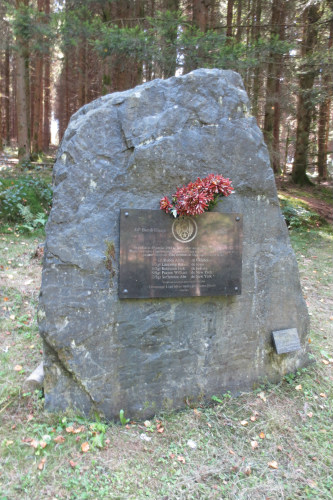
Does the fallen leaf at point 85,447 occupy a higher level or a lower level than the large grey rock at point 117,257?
lower

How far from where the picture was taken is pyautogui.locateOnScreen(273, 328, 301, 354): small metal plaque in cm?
335

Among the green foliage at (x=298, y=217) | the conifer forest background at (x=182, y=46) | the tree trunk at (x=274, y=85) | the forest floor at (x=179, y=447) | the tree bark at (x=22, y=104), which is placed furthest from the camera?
the tree bark at (x=22, y=104)

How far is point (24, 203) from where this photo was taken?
8914 millimetres

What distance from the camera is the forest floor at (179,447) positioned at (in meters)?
2.46

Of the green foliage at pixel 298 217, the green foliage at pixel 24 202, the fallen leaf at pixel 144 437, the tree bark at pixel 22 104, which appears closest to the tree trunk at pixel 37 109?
the tree bark at pixel 22 104

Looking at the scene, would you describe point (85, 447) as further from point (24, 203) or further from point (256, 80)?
point (256, 80)

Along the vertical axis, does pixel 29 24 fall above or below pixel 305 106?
above

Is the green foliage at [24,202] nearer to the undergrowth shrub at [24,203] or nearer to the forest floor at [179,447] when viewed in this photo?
the undergrowth shrub at [24,203]

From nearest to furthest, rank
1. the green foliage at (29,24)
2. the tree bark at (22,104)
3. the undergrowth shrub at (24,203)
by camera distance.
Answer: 1. the green foliage at (29,24)
2. the undergrowth shrub at (24,203)
3. the tree bark at (22,104)

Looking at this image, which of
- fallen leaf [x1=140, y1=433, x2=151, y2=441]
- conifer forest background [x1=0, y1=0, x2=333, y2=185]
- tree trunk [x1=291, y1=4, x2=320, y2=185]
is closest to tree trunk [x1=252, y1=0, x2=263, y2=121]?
conifer forest background [x1=0, y1=0, x2=333, y2=185]

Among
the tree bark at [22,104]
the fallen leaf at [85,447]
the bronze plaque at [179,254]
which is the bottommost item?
the fallen leaf at [85,447]

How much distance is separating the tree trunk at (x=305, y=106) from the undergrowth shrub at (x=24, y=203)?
7989mm

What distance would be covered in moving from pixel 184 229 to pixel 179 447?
175 centimetres

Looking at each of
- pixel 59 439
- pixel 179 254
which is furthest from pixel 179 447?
pixel 179 254
